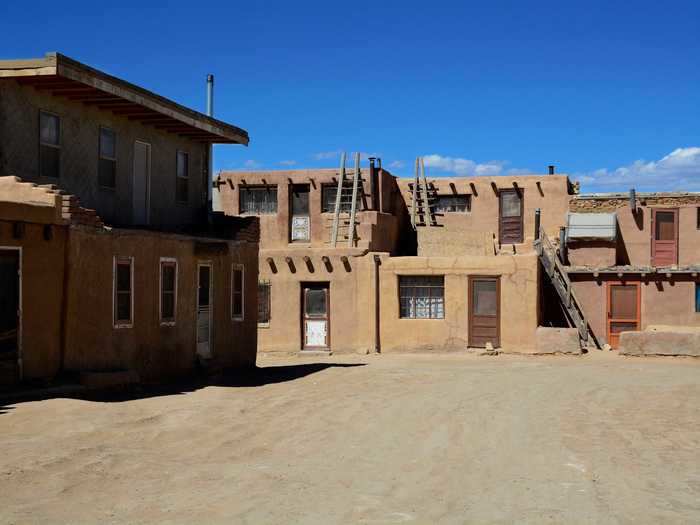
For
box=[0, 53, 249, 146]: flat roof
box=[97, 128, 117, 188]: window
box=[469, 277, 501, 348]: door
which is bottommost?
box=[469, 277, 501, 348]: door

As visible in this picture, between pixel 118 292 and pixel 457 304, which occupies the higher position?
pixel 118 292

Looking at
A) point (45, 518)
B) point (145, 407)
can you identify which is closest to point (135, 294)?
point (145, 407)

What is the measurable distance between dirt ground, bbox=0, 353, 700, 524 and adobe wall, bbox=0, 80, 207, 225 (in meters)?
4.32

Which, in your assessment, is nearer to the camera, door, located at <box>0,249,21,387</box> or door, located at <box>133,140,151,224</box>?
door, located at <box>0,249,21,387</box>

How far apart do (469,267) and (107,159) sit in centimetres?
1312

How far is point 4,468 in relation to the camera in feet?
29.6

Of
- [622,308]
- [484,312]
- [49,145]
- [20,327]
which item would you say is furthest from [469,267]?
[20,327]

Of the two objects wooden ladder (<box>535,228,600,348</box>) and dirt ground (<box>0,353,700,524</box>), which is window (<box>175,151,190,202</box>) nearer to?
dirt ground (<box>0,353,700,524</box>)

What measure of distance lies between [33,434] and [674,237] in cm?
2557

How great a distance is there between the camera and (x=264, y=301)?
96.8ft

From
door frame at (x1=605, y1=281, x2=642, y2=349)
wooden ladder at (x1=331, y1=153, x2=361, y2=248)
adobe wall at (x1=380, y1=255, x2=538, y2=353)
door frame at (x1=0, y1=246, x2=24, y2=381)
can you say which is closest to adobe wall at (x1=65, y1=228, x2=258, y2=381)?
door frame at (x1=0, y1=246, x2=24, y2=381)

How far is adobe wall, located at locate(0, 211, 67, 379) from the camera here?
523 inches

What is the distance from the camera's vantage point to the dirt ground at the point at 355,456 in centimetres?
797

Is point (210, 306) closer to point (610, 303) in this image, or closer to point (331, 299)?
point (331, 299)
